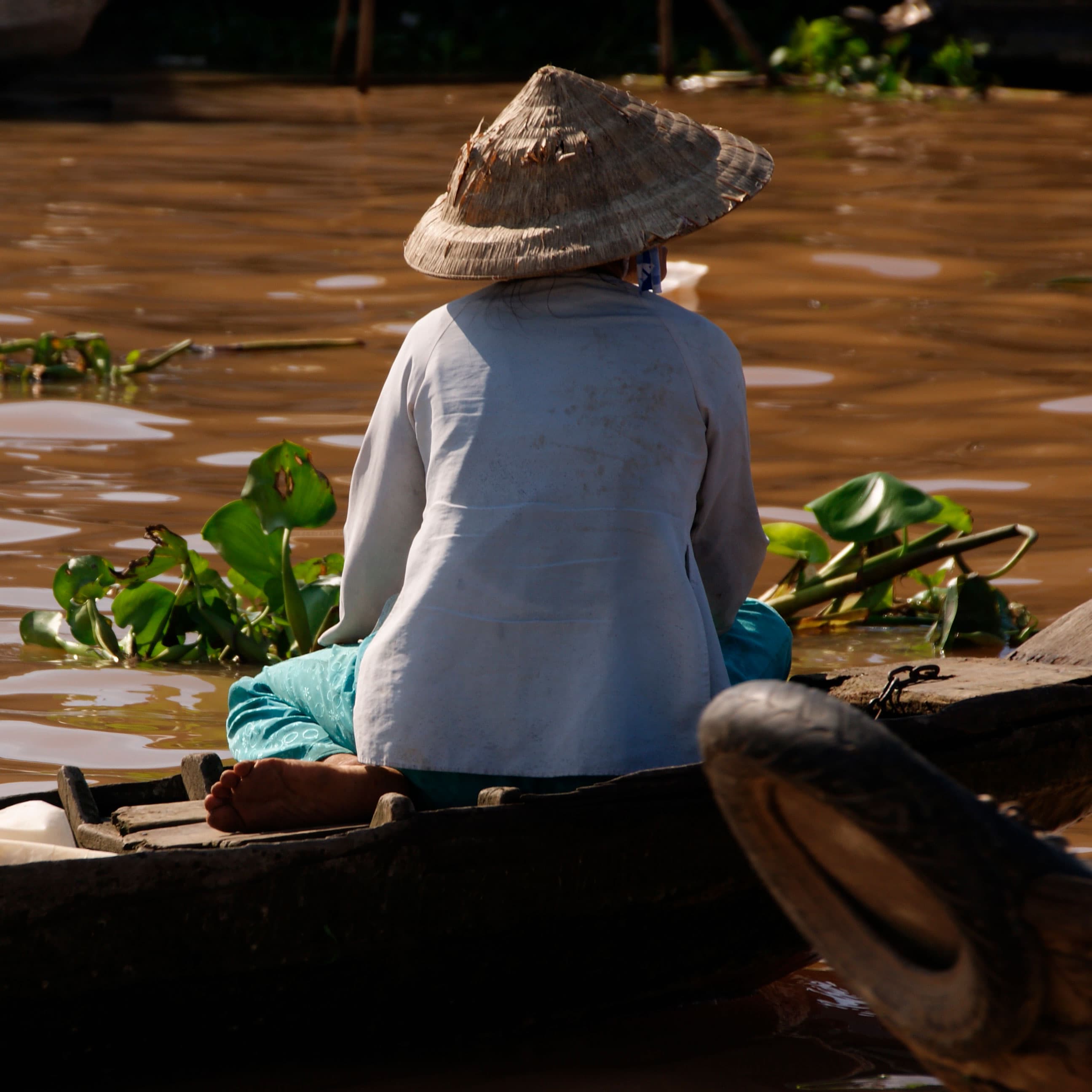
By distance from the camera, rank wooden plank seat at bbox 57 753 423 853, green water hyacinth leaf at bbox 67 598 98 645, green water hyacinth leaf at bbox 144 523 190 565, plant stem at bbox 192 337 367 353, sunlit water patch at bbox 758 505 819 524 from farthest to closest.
Result: plant stem at bbox 192 337 367 353
sunlit water patch at bbox 758 505 819 524
green water hyacinth leaf at bbox 67 598 98 645
green water hyacinth leaf at bbox 144 523 190 565
wooden plank seat at bbox 57 753 423 853

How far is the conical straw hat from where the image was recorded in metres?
2.11

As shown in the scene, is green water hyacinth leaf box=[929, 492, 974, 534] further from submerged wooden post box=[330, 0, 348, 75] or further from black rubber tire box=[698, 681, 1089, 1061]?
submerged wooden post box=[330, 0, 348, 75]

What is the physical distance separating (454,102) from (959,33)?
15.1 ft

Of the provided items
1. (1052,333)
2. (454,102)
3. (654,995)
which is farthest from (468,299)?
(454,102)

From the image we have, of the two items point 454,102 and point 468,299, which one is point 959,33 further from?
point 468,299

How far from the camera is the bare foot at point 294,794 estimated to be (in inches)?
81.4

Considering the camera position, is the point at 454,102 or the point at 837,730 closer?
the point at 837,730

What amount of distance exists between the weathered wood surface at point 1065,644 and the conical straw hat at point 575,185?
3.14ft

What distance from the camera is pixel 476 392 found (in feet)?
6.93

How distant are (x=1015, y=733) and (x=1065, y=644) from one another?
501 millimetres

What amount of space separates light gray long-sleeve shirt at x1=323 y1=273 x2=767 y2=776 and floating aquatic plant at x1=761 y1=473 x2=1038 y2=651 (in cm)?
144

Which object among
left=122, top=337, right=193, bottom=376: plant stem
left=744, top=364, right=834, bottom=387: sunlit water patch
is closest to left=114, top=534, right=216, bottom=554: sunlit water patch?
left=122, top=337, right=193, bottom=376: plant stem

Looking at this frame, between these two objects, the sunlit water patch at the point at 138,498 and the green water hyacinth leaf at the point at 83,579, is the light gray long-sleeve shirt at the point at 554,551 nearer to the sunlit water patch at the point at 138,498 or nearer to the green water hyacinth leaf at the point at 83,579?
the green water hyacinth leaf at the point at 83,579

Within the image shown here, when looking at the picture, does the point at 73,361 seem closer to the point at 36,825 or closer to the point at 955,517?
the point at 955,517
